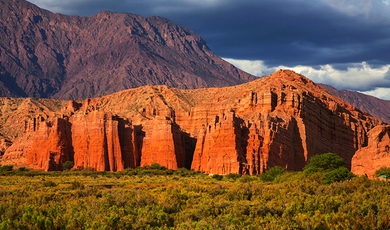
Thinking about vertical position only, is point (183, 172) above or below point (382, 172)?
below

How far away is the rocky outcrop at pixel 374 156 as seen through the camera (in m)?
82.2

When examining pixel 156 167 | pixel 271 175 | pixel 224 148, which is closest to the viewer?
pixel 271 175

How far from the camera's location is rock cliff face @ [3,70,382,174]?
113 m

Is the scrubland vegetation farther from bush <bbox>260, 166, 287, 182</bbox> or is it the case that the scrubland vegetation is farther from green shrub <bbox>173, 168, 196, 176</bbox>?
green shrub <bbox>173, 168, 196, 176</bbox>

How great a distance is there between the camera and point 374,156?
274 ft

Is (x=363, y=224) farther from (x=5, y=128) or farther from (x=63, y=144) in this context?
(x=5, y=128)

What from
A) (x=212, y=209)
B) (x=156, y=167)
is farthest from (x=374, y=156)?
(x=156, y=167)

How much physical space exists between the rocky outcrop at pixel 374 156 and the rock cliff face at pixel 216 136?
85.2ft

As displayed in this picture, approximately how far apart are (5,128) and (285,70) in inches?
2754

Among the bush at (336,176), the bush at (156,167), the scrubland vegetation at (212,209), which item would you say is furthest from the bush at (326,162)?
the scrubland vegetation at (212,209)

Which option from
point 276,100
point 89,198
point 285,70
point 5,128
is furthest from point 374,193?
point 5,128

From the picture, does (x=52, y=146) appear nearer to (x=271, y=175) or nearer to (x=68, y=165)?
(x=68, y=165)

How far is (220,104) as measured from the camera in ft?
476

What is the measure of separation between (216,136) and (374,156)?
35381 millimetres
